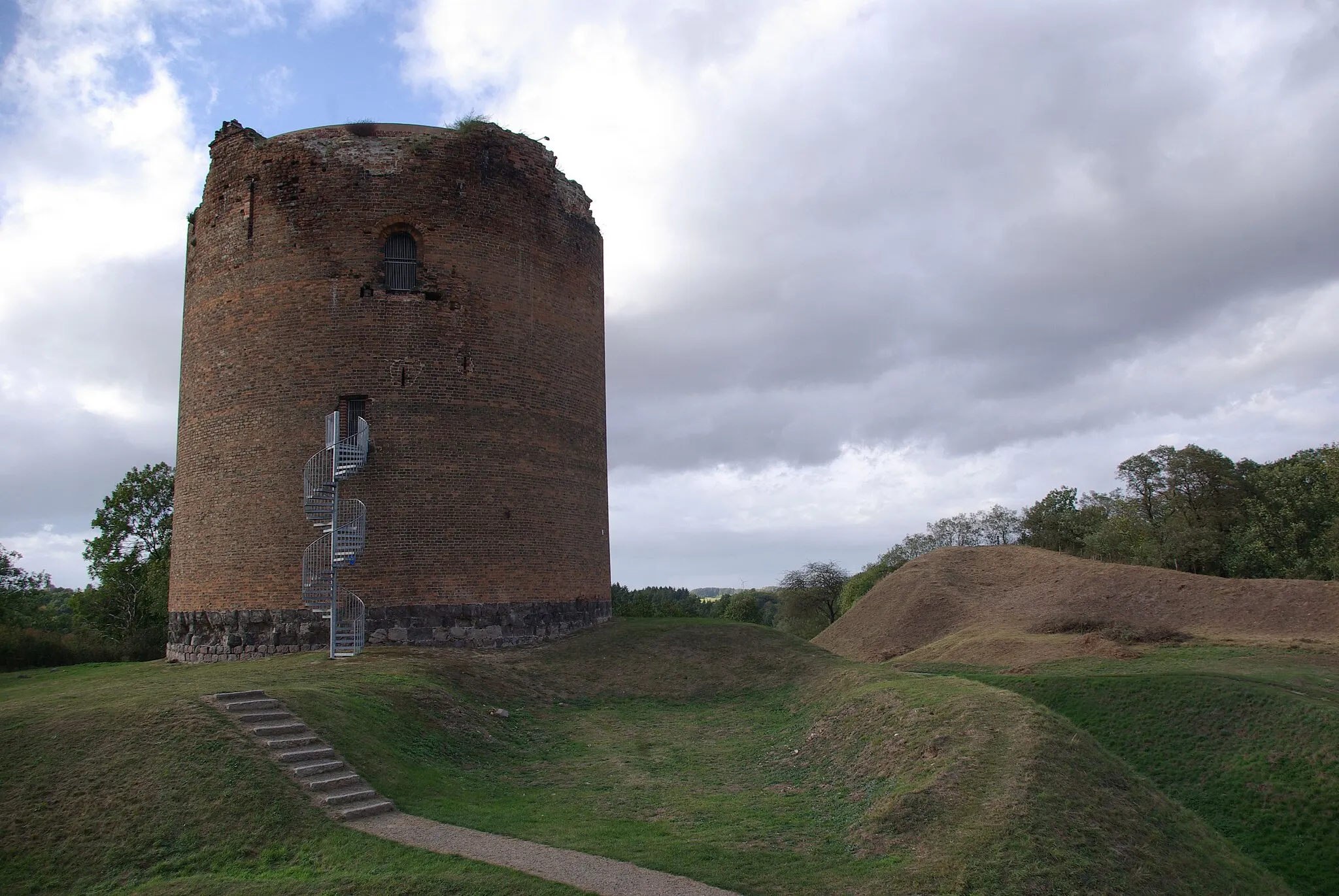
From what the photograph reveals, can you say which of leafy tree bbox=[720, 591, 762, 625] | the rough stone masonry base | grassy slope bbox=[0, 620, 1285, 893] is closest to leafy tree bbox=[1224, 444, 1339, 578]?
leafy tree bbox=[720, 591, 762, 625]

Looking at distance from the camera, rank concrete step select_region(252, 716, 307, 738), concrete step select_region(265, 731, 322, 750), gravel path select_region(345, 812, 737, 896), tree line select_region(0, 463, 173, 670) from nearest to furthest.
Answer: gravel path select_region(345, 812, 737, 896) < concrete step select_region(265, 731, 322, 750) < concrete step select_region(252, 716, 307, 738) < tree line select_region(0, 463, 173, 670)

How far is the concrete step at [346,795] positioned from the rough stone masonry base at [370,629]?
25.9 ft

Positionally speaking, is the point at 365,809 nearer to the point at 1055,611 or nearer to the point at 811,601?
the point at 1055,611

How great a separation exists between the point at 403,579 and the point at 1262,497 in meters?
38.8

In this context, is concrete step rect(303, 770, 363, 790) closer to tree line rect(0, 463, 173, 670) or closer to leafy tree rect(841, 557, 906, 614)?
tree line rect(0, 463, 173, 670)

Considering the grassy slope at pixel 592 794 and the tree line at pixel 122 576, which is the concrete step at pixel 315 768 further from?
the tree line at pixel 122 576

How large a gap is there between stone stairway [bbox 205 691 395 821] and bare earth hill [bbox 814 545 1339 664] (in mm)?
17877

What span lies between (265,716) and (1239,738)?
1518 centimetres

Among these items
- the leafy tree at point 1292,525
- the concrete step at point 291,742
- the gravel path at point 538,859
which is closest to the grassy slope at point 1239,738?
the gravel path at point 538,859

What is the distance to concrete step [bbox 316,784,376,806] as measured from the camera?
9281 mm

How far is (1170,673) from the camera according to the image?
60.2 feet

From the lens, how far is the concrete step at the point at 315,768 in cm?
969

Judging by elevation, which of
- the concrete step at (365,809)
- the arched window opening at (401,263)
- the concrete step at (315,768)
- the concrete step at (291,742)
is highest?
the arched window opening at (401,263)

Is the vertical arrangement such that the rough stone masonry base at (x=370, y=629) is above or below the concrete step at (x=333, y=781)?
above
